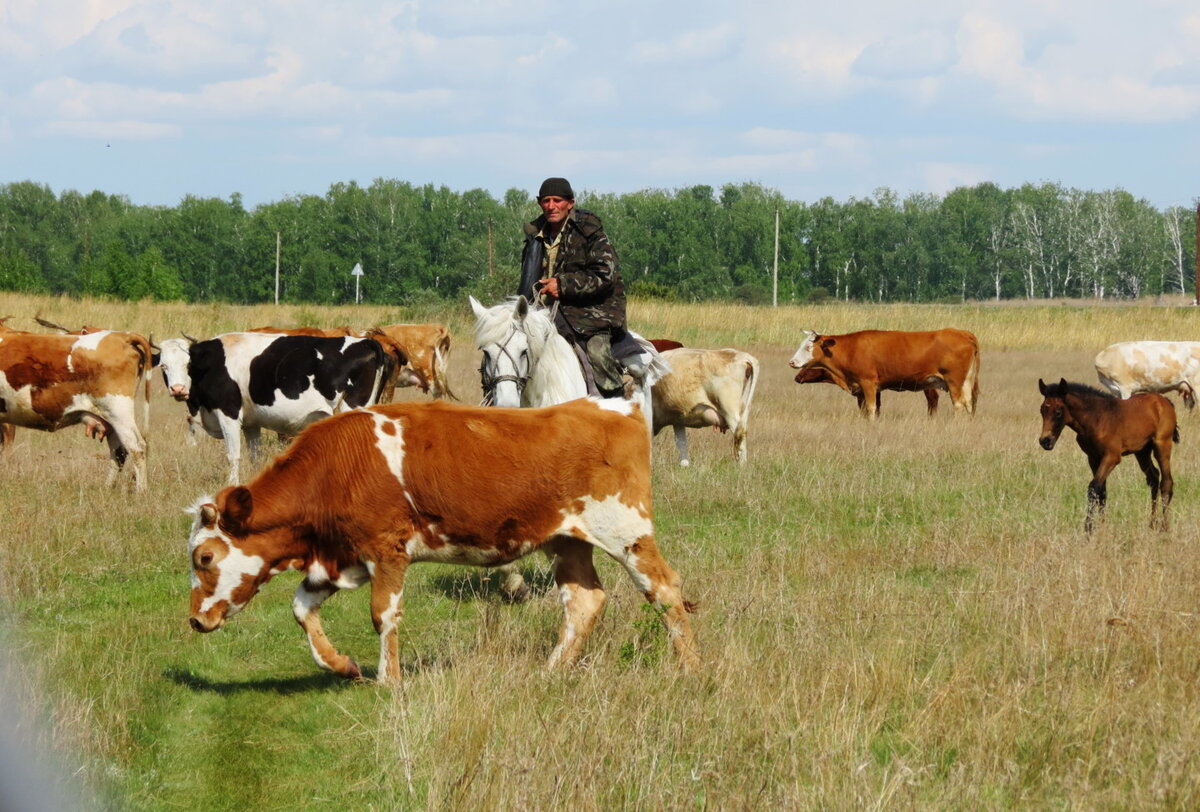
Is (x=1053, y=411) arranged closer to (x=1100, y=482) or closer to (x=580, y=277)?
(x=1100, y=482)

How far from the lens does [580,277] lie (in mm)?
9586

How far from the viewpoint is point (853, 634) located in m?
7.19

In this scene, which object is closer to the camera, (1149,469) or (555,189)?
(555,189)

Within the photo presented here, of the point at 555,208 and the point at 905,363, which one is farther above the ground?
the point at 555,208

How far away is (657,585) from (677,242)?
361 feet

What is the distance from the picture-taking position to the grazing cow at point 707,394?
1683 centimetres

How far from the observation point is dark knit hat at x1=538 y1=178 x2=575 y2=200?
9.68 metres

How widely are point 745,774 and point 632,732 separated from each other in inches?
24.8

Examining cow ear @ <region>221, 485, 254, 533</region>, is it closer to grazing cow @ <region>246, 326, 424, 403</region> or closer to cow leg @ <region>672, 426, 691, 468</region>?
grazing cow @ <region>246, 326, 424, 403</region>

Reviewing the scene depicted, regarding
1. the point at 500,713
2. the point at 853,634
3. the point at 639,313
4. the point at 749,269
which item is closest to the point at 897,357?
the point at 853,634

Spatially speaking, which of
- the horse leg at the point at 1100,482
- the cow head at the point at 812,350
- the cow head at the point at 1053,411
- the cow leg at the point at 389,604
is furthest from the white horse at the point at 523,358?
the cow head at the point at 812,350

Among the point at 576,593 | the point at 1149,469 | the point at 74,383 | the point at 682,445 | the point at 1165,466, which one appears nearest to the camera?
the point at 576,593

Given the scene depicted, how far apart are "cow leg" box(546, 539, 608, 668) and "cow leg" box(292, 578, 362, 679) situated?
1154mm

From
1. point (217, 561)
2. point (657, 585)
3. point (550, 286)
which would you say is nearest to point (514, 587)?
point (550, 286)
